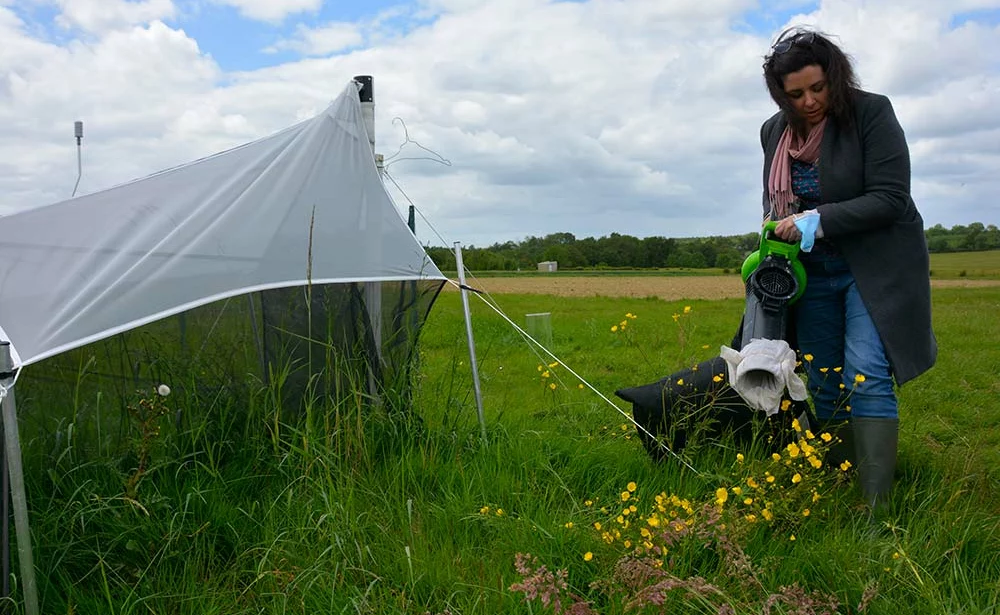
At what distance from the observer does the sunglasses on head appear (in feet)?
10.0

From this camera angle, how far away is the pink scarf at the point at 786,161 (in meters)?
3.26

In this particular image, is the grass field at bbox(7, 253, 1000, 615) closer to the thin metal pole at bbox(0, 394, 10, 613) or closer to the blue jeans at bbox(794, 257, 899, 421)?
the thin metal pole at bbox(0, 394, 10, 613)

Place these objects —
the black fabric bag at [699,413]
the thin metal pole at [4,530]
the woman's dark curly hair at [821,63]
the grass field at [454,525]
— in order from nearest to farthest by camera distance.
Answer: the thin metal pole at [4,530], the grass field at [454,525], the woman's dark curly hair at [821,63], the black fabric bag at [699,413]

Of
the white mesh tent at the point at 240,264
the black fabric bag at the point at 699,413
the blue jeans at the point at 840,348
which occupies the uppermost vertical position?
the white mesh tent at the point at 240,264

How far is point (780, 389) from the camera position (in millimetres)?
3021

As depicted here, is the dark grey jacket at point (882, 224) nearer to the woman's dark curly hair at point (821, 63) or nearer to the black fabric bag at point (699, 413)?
the woman's dark curly hair at point (821, 63)

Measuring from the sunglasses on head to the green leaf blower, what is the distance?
0.64 metres

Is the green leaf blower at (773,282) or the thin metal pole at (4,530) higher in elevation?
the green leaf blower at (773,282)

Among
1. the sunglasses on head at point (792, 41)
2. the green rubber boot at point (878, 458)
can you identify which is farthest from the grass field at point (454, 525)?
the sunglasses on head at point (792, 41)

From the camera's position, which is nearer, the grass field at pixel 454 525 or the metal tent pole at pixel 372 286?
the grass field at pixel 454 525

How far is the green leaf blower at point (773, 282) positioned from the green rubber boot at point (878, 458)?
48cm

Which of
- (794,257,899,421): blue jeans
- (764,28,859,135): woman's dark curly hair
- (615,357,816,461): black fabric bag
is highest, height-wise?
(764,28,859,135): woman's dark curly hair

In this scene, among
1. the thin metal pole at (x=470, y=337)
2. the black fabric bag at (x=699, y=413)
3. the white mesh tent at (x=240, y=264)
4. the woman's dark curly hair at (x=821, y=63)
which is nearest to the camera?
the white mesh tent at (x=240, y=264)

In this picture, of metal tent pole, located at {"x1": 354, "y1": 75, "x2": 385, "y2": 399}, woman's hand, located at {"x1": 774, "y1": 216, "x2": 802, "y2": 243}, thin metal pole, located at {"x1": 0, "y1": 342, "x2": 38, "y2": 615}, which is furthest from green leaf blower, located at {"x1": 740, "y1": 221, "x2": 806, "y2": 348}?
thin metal pole, located at {"x1": 0, "y1": 342, "x2": 38, "y2": 615}
